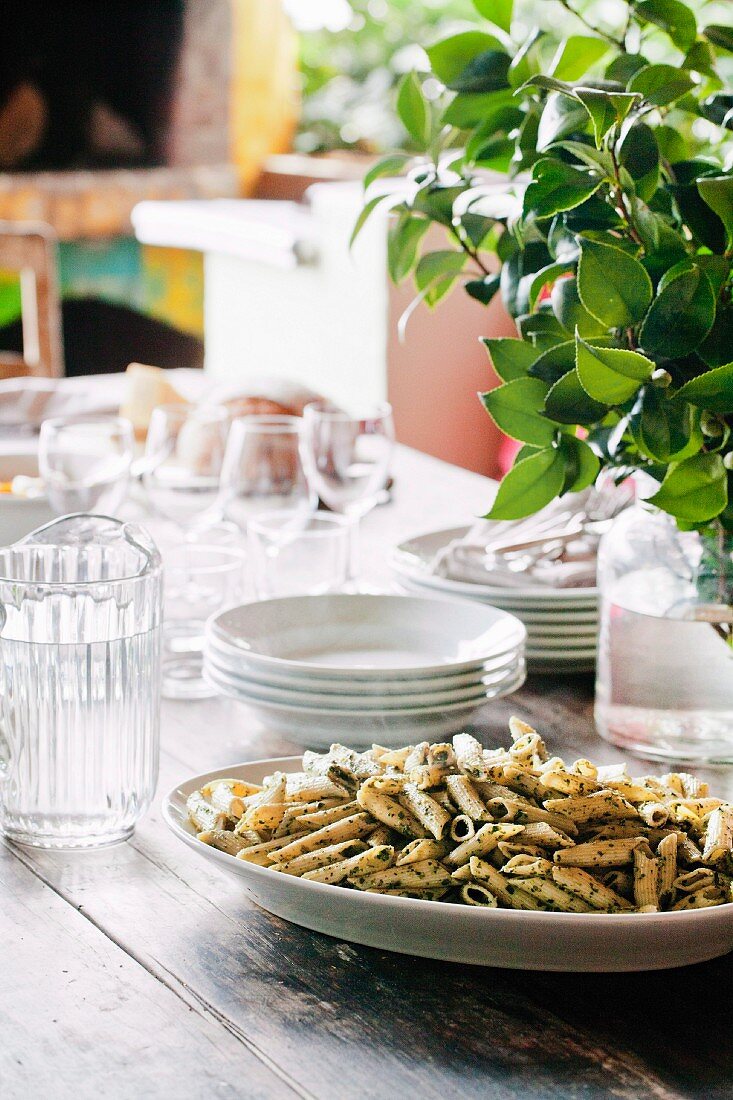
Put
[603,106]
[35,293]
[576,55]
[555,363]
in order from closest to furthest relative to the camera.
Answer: [603,106]
[555,363]
[576,55]
[35,293]

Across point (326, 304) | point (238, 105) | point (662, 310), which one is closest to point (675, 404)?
point (662, 310)

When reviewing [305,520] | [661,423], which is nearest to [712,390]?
[661,423]

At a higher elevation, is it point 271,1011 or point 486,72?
point 486,72

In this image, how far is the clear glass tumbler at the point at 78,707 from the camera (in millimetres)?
822

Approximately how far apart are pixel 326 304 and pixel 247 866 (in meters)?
3.17

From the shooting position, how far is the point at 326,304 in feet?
12.3

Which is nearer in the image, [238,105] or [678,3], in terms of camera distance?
[678,3]

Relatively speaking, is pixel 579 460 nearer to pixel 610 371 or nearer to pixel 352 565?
pixel 610 371

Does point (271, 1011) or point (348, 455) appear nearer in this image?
point (271, 1011)

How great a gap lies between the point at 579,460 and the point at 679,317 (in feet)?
0.44

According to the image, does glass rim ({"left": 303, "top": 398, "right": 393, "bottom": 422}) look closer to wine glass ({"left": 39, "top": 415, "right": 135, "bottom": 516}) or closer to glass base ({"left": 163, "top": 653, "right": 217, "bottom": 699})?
wine glass ({"left": 39, "top": 415, "right": 135, "bottom": 516})

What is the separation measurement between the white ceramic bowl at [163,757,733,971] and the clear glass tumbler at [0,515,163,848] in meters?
0.13

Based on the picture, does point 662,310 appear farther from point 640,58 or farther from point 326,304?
point 326,304

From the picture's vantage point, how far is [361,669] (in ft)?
3.19
